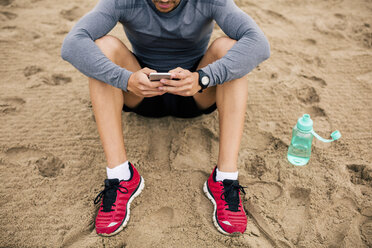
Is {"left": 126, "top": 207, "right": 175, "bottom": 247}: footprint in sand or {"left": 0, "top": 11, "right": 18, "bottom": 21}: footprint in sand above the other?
{"left": 0, "top": 11, "right": 18, "bottom": 21}: footprint in sand

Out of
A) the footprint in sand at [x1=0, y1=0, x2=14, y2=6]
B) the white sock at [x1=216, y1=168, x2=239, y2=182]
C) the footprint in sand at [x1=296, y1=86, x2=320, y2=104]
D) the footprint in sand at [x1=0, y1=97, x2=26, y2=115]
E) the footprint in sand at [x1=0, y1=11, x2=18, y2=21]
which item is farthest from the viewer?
the footprint in sand at [x1=0, y1=0, x2=14, y2=6]

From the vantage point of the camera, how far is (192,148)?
6.56 feet

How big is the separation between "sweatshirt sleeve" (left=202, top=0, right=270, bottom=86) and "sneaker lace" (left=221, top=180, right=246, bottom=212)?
559 mm

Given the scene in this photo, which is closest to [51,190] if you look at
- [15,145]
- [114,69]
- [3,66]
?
[15,145]

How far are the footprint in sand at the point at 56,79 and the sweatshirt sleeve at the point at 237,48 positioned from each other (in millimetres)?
1406

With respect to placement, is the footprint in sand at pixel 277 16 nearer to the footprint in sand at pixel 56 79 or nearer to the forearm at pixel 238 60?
the forearm at pixel 238 60

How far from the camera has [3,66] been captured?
2.52 m

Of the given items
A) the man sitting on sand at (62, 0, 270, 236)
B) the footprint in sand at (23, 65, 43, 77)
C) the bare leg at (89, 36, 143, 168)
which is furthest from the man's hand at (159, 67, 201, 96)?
the footprint in sand at (23, 65, 43, 77)

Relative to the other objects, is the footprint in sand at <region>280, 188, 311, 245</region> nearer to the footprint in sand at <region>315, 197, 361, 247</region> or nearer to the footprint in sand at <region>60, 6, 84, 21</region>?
the footprint in sand at <region>315, 197, 361, 247</region>

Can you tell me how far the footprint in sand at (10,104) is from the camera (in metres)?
2.16

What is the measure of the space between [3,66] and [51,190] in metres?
1.40

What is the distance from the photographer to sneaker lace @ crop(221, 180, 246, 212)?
1.62m

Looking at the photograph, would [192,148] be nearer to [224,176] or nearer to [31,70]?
[224,176]

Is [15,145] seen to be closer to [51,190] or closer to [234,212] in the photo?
[51,190]
